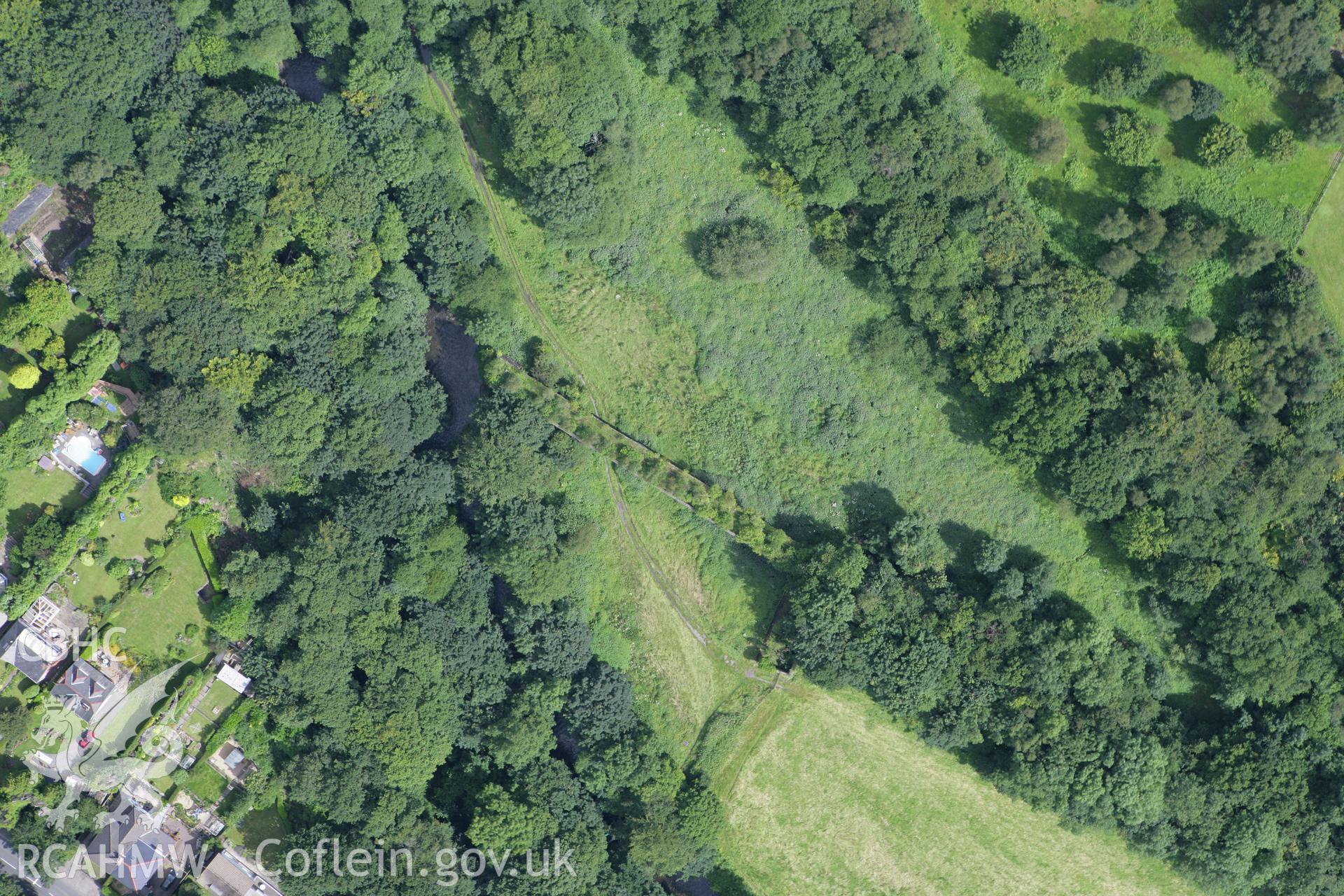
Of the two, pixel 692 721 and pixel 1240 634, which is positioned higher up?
pixel 1240 634

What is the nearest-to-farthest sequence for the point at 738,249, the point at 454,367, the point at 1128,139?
the point at 1128,139, the point at 738,249, the point at 454,367

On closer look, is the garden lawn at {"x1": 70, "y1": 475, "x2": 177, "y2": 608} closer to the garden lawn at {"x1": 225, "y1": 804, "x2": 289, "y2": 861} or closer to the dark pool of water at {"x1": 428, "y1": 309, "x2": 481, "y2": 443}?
the garden lawn at {"x1": 225, "y1": 804, "x2": 289, "y2": 861}

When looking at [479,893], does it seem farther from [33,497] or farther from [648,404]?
[33,497]

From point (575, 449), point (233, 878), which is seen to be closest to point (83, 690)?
point (233, 878)

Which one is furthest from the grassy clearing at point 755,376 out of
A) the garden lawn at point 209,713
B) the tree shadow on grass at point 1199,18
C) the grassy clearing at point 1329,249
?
the garden lawn at point 209,713

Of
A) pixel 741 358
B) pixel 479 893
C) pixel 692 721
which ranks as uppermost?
pixel 741 358

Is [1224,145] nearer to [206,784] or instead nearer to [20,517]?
[206,784]

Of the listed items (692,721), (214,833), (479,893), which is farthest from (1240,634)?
(214,833)

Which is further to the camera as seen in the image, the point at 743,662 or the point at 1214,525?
the point at 743,662
